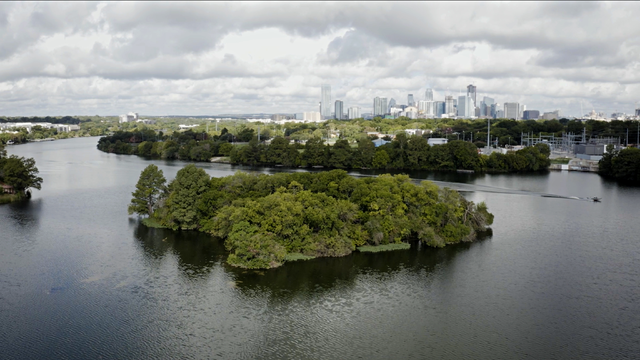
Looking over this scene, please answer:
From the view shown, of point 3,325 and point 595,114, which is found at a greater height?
point 595,114

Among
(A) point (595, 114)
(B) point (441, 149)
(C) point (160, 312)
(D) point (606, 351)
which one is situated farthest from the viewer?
(A) point (595, 114)

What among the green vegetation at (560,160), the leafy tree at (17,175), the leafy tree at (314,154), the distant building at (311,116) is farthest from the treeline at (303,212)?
the distant building at (311,116)

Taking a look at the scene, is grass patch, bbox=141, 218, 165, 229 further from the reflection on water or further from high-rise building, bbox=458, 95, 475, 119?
high-rise building, bbox=458, 95, 475, 119

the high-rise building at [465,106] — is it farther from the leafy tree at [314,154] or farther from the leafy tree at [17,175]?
the leafy tree at [17,175]

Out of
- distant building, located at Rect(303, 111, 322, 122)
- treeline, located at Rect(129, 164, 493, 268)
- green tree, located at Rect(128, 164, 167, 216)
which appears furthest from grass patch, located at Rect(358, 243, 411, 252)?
distant building, located at Rect(303, 111, 322, 122)

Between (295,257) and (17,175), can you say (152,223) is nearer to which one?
(295,257)

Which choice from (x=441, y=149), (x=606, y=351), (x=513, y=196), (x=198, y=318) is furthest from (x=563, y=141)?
(x=198, y=318)

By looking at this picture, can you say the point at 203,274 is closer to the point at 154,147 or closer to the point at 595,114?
the point at 154,147
